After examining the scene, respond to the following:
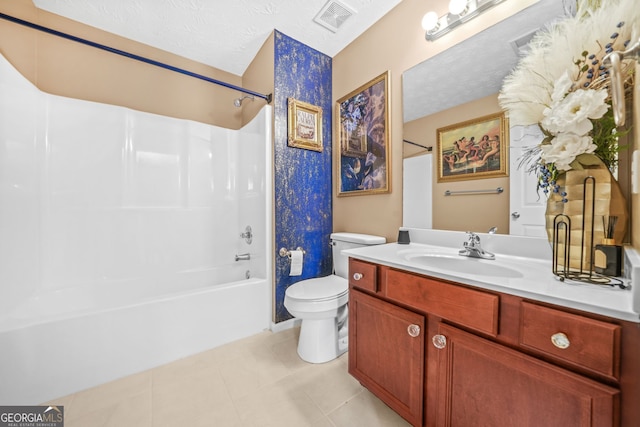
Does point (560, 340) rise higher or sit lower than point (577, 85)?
lower

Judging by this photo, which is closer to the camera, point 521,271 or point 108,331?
point 521,271

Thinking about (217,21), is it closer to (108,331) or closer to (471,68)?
(471,68)

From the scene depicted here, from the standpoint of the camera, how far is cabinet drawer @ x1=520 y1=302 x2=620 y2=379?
0.54m

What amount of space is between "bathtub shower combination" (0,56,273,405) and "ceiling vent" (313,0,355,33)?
816 millimetres

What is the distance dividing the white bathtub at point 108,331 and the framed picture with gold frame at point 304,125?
4.10ft

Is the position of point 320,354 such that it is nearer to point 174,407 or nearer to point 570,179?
point 174,407

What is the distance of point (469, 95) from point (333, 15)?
122 cm

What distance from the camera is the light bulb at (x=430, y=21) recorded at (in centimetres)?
138

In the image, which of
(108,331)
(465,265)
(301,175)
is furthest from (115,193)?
(465,265)

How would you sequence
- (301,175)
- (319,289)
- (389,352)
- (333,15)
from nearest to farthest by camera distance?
(389,352), (319,289), (333,15), (301,175)

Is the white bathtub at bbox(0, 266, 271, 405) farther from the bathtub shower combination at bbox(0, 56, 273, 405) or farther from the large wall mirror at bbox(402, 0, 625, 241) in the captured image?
the large wall mirror at bbox(402, 0, 625, 241)

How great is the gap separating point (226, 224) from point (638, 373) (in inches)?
101

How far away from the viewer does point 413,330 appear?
0.96 metres

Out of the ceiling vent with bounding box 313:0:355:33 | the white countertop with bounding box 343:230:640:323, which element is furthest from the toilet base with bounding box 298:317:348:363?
the ceiling vent with bounding box 313:0:355:33
